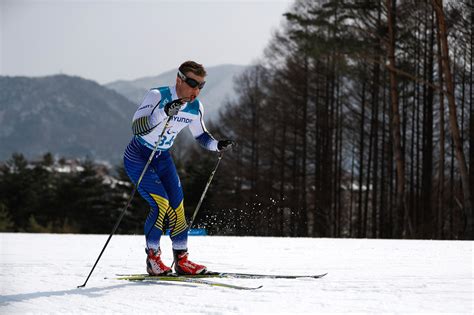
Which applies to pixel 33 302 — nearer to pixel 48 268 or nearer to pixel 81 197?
pixel 48 268

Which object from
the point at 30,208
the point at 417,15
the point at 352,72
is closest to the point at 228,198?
the point at 352,72

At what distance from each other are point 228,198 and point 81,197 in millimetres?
13497

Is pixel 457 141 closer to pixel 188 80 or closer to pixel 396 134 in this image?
pixel 396 134

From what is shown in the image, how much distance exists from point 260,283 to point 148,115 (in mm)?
1610

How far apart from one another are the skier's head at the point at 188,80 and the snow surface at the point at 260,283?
61.6 inches

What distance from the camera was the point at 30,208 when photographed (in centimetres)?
3731

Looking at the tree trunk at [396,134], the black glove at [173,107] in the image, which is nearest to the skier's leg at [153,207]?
the black glove at [173,107]

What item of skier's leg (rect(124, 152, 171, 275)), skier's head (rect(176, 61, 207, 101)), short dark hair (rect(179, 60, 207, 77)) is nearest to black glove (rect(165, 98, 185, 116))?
skier's head (rect(176, 61, 207, 101))

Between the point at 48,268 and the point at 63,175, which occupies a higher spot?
the point at 63,175

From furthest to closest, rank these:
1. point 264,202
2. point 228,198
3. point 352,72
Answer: point 228,198, point 264,202, point 352,72

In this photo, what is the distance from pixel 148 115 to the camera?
5.09m

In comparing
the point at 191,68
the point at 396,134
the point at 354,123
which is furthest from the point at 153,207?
the point at 354,123

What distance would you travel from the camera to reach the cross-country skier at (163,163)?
205 inches

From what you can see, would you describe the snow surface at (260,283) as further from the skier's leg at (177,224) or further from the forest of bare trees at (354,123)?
the forest of bare trees at (354,123)
